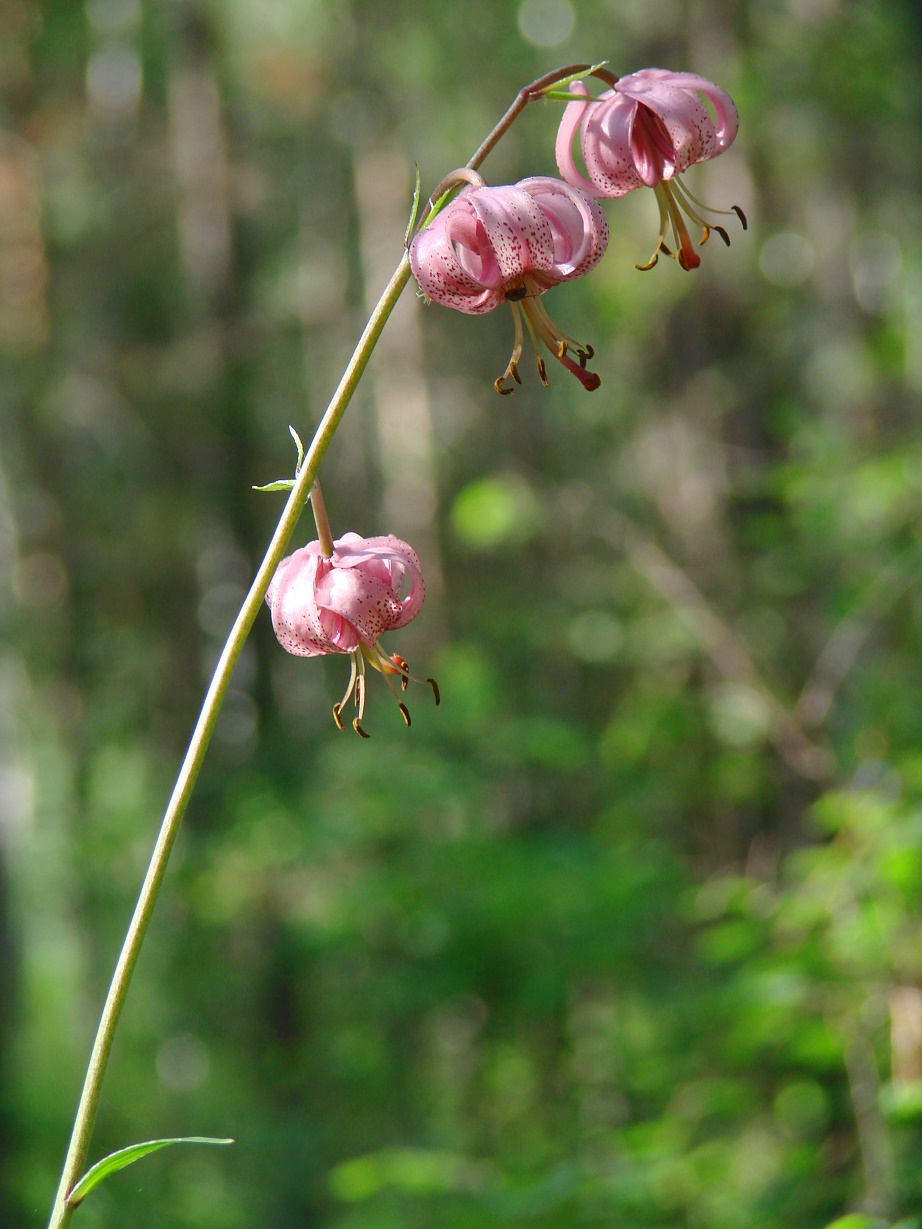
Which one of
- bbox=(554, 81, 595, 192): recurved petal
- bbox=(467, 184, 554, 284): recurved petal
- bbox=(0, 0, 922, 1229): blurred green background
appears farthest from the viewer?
bbox=(0, 0, 922, 1229): blurred green background

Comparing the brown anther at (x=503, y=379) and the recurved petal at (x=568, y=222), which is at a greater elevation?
the recurved petal at (x=568, y=222)

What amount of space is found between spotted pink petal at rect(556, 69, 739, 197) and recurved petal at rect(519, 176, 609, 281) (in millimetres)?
113

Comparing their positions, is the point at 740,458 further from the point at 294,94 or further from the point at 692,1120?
the point at 294,94

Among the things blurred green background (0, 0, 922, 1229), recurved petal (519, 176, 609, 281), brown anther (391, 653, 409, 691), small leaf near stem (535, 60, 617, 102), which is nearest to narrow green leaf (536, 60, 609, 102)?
small leaf near stem (535, 60, 617, 102)

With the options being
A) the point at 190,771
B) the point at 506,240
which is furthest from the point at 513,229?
the point at 190,771

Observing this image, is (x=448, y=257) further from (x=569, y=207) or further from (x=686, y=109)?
(x=686, y=109)

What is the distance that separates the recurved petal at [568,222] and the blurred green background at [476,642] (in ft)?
4.59

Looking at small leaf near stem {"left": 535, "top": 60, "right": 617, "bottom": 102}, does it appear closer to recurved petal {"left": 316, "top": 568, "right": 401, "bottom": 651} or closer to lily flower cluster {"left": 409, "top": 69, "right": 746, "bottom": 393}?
lily flower cluster {"left": 409, "top": 69, "right": 746, "bottom": 393}

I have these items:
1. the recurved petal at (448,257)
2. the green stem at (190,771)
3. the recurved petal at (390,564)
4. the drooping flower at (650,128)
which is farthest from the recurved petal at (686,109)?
the recurved petal at (390,564)

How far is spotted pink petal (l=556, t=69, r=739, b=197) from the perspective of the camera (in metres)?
1.16

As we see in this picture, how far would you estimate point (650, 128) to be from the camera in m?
1.19

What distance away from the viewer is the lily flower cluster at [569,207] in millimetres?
1089

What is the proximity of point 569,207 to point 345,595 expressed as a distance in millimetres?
444

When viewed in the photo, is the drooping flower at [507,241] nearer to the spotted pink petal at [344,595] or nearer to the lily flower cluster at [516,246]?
the lily flower cluster at [516,246]
